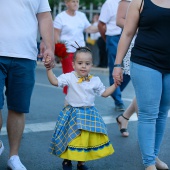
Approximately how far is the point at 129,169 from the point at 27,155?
1.14m

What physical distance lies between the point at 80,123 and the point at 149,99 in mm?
646

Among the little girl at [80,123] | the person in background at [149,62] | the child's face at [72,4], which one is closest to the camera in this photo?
the person in background at [149,62]

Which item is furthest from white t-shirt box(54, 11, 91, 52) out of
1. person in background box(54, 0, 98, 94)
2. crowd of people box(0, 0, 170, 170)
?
crowd of people box(0, 0, 170, 170)

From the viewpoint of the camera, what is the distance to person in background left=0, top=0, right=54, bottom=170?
4.46m

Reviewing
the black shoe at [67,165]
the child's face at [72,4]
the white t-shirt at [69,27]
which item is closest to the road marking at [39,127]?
the white t-shirt at [69,27]

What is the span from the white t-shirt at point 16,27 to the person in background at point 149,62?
0.83 meters

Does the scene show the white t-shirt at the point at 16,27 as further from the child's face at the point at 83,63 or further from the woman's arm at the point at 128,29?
the woman's arm at the point at 128,29

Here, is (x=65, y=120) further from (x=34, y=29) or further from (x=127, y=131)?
(x=127, y=131)

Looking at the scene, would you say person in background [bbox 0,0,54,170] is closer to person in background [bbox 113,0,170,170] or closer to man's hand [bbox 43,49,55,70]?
man's hand [bbox 43,49,55,70]

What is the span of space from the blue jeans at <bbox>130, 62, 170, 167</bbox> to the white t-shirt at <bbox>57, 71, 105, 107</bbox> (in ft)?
1.32

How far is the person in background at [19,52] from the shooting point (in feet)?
14.6

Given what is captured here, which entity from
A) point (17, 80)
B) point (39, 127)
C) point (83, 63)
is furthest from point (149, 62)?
point (39, 127)

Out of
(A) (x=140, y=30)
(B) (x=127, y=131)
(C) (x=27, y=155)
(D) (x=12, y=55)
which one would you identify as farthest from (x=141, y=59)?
(B) (x=127, y=131)

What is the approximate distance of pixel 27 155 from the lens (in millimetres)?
5465
